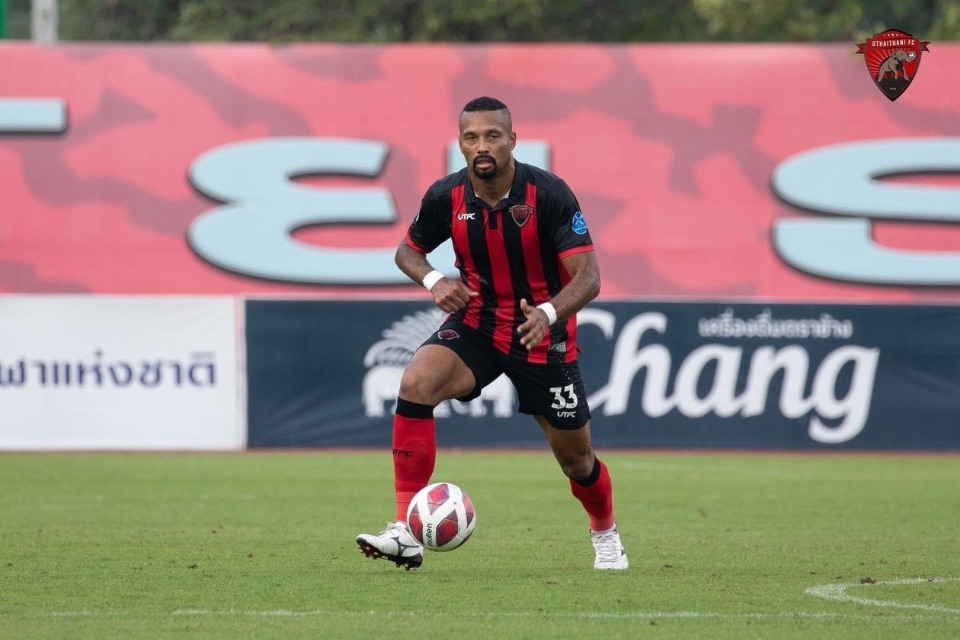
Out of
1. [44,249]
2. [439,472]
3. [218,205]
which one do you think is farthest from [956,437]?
[44,249]

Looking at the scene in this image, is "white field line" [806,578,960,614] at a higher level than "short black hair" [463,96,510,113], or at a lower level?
lower

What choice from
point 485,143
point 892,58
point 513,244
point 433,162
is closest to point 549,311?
point 513,244

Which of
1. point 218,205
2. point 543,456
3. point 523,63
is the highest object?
point 523,63

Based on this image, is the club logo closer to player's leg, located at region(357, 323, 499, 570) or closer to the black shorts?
the black shorts

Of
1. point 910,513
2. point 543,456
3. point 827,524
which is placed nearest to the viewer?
point 827,524

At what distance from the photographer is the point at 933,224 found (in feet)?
72.4

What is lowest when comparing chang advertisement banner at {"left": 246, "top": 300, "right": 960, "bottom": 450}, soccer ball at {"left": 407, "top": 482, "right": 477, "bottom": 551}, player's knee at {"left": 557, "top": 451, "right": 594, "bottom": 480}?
chang advertisement banner at {"left": 246, "top": 300, "right": 960, "bottom": 450}

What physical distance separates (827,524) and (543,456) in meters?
6.92

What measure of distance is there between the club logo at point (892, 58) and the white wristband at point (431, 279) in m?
2.72

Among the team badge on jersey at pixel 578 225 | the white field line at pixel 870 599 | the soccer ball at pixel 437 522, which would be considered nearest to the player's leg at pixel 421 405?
the soccer ball at pixel 437 522

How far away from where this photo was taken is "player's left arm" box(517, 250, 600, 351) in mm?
7277

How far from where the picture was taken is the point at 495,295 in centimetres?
778

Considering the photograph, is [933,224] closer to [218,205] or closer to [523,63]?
[523,63]

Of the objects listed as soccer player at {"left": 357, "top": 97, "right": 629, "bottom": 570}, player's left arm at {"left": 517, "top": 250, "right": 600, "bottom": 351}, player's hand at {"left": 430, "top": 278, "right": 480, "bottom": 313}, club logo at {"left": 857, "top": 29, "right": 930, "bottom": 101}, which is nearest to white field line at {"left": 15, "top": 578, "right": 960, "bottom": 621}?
soccer player at {"left": 357, "top": 97, "right": 629, "bottom": 570}
